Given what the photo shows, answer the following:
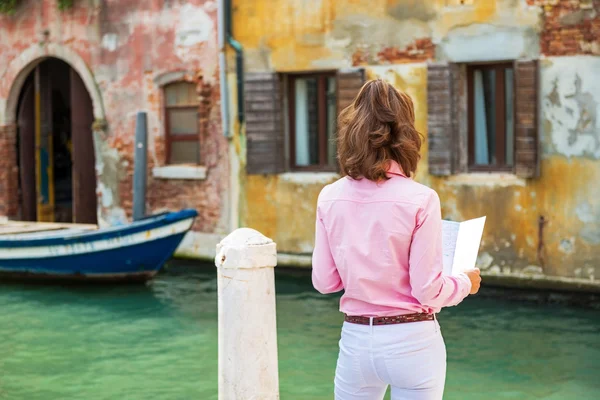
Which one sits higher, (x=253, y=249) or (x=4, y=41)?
(x=4, y=41)

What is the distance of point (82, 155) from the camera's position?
15.5m

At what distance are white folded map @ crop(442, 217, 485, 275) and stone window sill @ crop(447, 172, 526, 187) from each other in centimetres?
798

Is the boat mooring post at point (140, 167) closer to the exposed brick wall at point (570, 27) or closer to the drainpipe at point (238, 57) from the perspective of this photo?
the drainpipe at point (238, 57)

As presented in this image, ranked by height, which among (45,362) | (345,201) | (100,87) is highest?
(100,87)

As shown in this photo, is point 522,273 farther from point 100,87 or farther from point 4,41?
point 4,41

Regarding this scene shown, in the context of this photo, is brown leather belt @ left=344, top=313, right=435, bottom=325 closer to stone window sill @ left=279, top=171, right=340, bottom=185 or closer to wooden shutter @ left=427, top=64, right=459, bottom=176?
wooden shutter @ left=427, top=64, right=459, bottom=176

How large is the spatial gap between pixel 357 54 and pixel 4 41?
6331 mm

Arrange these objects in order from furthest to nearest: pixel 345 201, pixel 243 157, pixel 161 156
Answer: pixel 161 156, pixel 243 157, pixel 345 201

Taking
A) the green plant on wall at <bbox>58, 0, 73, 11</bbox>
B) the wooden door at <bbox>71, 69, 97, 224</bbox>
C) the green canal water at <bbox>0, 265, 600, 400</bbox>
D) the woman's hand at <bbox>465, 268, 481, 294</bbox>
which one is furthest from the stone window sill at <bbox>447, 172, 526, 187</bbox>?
the woman's hand at <bbox>465, 268, 481, 294</bbox>

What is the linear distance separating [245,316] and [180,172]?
981cm

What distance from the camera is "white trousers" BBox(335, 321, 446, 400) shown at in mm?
2979

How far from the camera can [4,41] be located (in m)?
15.8

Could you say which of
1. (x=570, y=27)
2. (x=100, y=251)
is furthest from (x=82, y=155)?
(x=570, y=27)

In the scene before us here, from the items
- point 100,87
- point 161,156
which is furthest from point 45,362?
point 100,87
